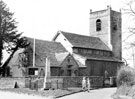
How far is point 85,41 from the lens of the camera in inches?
2299

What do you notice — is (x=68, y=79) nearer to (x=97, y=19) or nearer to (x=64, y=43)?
(x=64, y=43)

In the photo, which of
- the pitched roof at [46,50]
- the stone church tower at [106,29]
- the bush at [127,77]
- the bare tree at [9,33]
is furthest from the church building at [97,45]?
the bush at [127,77]

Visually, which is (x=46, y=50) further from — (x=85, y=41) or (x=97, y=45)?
(x=97, y=45)

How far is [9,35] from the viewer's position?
142ft

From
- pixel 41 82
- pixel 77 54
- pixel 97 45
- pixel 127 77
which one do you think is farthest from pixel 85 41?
pixel 127 77

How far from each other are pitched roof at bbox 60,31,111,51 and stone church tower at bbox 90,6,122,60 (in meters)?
1.53

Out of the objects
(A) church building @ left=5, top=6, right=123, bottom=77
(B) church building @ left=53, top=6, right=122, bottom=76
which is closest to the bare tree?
(A) church building @ left=5, top=6, right=123, bottom=77

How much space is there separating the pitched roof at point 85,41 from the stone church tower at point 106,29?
1527mm

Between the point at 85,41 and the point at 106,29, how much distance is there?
23.5 ft

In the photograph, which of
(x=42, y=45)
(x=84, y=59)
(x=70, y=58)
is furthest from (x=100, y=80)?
(x=42, y=45)

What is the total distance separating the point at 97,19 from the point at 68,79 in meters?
32.9

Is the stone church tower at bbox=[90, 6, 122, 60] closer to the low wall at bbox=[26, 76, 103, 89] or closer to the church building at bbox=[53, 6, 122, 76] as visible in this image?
the church building at bbox=[53, 6, 122, 76]

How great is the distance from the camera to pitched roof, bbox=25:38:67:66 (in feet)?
144

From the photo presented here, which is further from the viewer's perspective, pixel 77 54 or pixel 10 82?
pixel 77 54
